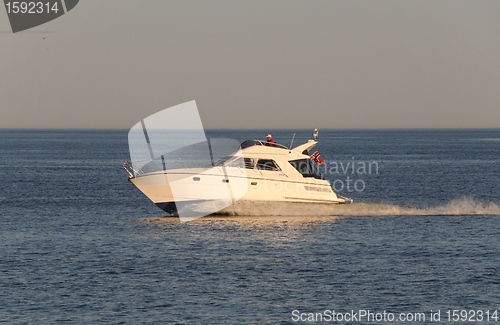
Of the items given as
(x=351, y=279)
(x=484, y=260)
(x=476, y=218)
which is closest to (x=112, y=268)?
(x=351, y=279)

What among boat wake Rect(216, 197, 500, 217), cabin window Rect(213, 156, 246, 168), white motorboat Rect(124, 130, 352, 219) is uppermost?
cabin window Rect(213, 156, 246, 168)

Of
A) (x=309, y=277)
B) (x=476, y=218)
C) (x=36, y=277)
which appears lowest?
(x=476, y=218)

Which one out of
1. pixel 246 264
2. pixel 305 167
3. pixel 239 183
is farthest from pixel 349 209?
pixel 246 264

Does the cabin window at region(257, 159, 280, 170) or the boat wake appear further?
the boat wake

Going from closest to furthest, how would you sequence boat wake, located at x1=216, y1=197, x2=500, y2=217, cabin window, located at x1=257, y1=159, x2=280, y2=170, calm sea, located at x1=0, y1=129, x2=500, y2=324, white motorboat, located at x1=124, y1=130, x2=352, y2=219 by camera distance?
calm sea, located at x1=0, y1=129, x2=500, y2=324 → white motorboat, located at x1=124, y1=130, x2=352, y2=219 → cabin window, located at x1=257, y1=159, x2=280, y2=170 → boat wake, located at x1=216, y1=197, x2=500, y2=217

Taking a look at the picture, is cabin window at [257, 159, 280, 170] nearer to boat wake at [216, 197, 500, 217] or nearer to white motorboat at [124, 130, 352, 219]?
white motorboat at [124, 130, 352, 219]

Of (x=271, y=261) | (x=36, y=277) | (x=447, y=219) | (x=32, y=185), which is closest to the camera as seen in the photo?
(x=36, y=277)

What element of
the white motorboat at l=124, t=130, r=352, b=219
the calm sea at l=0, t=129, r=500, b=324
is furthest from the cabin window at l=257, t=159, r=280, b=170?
the calm sea at l=0, t=129, r=500, b=324

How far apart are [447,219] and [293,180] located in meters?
9.74

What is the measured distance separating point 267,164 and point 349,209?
6.46 m

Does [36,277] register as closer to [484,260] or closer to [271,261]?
[271,261]

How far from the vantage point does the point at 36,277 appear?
19.9 meters

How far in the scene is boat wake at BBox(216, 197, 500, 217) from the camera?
102 feet

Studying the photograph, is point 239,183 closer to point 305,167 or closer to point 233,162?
point 233,162
